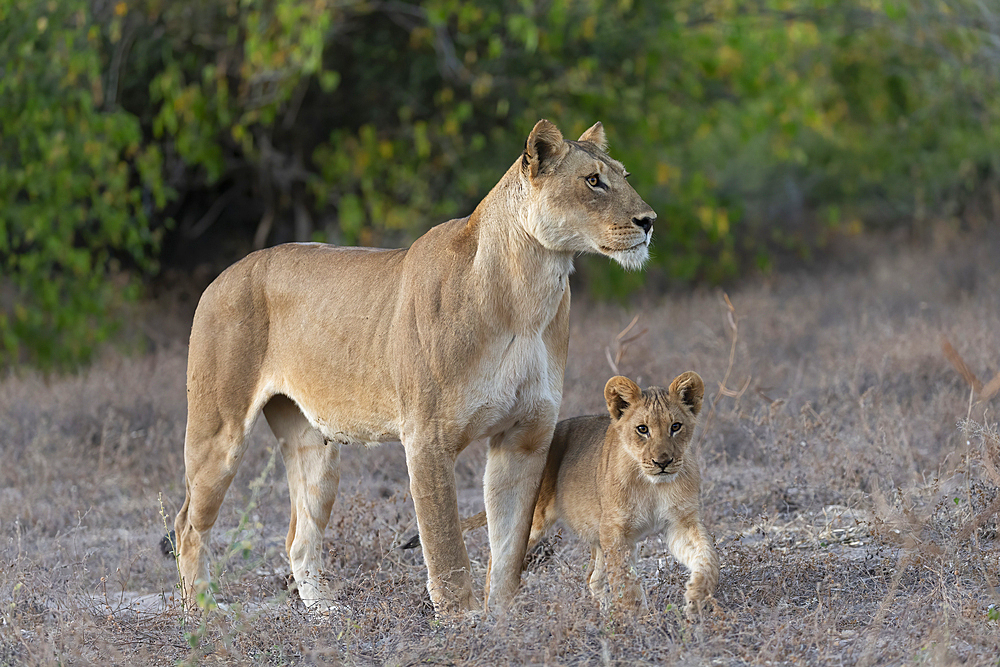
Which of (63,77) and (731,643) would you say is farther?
(63,77)

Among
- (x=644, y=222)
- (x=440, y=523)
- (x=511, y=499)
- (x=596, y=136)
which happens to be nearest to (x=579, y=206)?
(x=644, y=222)

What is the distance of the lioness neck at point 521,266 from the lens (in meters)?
4.11

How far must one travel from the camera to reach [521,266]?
4.12 metres

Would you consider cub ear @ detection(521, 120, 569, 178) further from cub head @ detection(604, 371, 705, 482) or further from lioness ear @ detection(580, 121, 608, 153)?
cub head @ detection(604, 371, 705, 482)

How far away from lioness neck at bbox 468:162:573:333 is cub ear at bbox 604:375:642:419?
0.39 metres

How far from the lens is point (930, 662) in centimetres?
324

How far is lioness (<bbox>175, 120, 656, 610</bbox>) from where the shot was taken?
4.07 meters

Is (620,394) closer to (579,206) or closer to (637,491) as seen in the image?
(637,491)

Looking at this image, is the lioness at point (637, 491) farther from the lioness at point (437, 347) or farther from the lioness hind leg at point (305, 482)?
the lioness hind leg at point (305, 482)

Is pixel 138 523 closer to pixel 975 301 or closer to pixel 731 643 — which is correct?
pixel 731 643

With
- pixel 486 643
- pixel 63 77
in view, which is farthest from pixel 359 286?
pixel 63 77

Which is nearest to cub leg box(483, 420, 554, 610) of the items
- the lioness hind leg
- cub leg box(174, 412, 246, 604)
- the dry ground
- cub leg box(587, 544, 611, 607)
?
the dry ground

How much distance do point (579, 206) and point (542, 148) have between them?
0.25 m

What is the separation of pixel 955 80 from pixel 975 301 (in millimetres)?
4298
